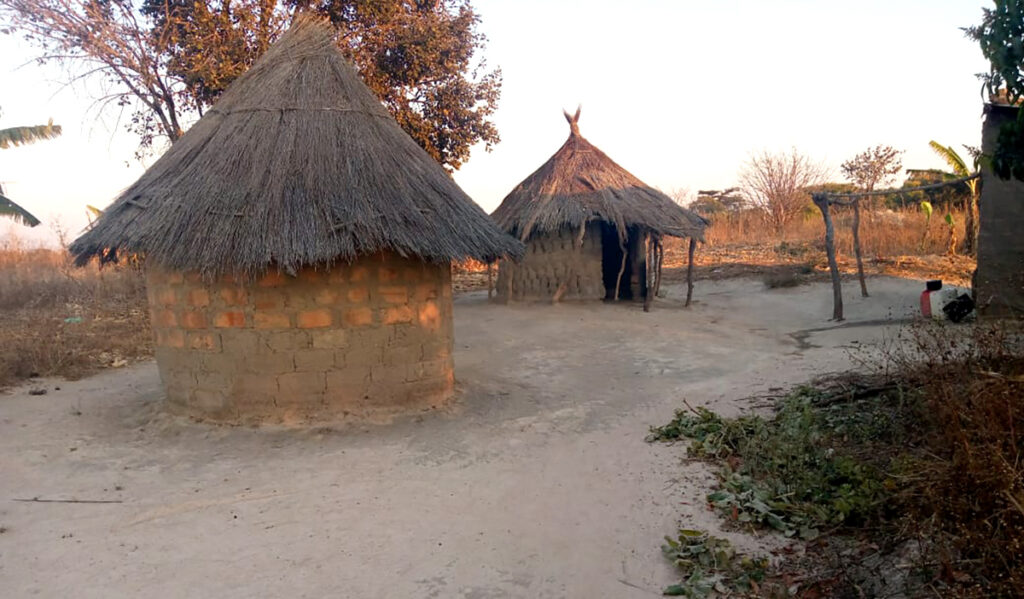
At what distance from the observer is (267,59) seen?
812 centimetres

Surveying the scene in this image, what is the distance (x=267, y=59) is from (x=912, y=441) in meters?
7.28

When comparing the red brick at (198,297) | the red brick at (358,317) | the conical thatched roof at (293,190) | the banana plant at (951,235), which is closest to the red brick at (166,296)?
the red brick at (198,297)

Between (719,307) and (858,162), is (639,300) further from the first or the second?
(858,162)

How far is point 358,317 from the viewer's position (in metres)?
7.00

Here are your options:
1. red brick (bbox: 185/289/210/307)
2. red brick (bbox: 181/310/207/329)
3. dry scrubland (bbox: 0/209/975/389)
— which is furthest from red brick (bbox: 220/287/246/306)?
dry scrubland (bbox: 0/209/975/389)

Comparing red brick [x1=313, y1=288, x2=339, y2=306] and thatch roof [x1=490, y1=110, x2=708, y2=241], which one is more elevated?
thatch roof [x1=490, y1=110, x2=708, y2=241]

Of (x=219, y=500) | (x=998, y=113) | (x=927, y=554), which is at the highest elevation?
(x=998, y=113)

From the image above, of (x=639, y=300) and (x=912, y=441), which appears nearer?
(x=912, y=441)

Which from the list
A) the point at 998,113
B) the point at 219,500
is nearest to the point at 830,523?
the point at 219,500

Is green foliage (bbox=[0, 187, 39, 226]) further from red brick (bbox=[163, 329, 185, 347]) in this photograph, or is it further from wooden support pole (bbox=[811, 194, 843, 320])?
wooden support pole (bbox=[811, 194, 843, 320])

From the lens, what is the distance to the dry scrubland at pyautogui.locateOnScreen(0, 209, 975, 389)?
10.7 meters

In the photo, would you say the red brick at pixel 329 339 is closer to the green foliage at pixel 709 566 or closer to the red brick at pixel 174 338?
the red brick at pixel 174 338

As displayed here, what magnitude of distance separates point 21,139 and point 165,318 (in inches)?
409

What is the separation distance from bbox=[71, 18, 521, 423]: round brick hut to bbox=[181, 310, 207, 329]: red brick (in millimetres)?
15
